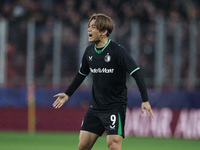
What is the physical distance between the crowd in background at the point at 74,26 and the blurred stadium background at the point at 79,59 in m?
0.03

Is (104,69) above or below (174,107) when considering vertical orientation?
above

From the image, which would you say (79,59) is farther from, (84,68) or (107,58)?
(107,58)

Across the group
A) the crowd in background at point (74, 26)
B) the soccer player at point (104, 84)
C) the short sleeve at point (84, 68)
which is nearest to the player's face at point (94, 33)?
the soccer player at point (104, 84)

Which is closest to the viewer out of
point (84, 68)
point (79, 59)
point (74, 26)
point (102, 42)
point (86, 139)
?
point (86, 139)

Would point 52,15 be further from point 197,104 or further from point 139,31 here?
point 197,104

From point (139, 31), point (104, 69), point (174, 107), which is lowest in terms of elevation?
point (174, 107)

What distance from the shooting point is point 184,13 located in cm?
1750

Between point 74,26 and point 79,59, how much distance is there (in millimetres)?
1103

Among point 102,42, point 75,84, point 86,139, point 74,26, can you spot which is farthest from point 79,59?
point 86,139

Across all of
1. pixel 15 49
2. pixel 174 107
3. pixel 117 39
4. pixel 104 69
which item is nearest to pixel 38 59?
pixel 15 49

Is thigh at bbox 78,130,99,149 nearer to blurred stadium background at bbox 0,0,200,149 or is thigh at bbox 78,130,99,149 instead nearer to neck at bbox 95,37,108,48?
neck at bbox 95,37,108,48

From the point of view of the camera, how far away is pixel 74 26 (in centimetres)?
1714

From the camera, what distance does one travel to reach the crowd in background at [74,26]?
1634cm

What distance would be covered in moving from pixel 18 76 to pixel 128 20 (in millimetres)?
3790
